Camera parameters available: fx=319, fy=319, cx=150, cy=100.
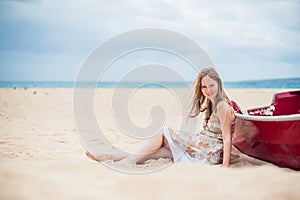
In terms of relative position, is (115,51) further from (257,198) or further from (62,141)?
(257,198)

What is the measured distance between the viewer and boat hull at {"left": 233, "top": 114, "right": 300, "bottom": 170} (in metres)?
2.88

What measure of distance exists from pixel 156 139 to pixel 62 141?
1946 millimetres

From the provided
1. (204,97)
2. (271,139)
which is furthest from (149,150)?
(271,139)

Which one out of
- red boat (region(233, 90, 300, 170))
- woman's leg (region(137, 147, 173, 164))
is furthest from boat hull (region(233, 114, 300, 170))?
woman's leg (region(137, 147, 173, 164))

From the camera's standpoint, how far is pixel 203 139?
338 cm

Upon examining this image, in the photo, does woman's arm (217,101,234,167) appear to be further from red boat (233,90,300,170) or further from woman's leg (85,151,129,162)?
woman's leg (85,151,129,162)

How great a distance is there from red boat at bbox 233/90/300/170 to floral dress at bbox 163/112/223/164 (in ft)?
0.81

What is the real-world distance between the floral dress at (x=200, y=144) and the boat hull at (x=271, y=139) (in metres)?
0.25

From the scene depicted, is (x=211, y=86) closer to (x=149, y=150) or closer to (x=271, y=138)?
(x=271, y=138)

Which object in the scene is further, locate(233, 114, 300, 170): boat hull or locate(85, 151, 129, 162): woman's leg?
locate(85, 151, 129, 162): woman's leg

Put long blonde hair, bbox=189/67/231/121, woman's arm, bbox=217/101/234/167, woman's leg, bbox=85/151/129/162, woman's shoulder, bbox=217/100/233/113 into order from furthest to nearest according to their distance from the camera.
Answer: woman's leg, bbox=85/151/129/162 → long blonde hair, bbox=189/67/231/121 → woman's shoulder, bbox=217/100/233/113 → woman's arm, bbox=217/101/234/167

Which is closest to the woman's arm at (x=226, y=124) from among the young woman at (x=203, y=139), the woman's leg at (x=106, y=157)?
the young woman at (x=203, y=139)

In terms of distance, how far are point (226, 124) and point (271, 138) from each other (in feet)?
1.44

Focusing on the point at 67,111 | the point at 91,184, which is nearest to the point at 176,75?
the point at 91,184
